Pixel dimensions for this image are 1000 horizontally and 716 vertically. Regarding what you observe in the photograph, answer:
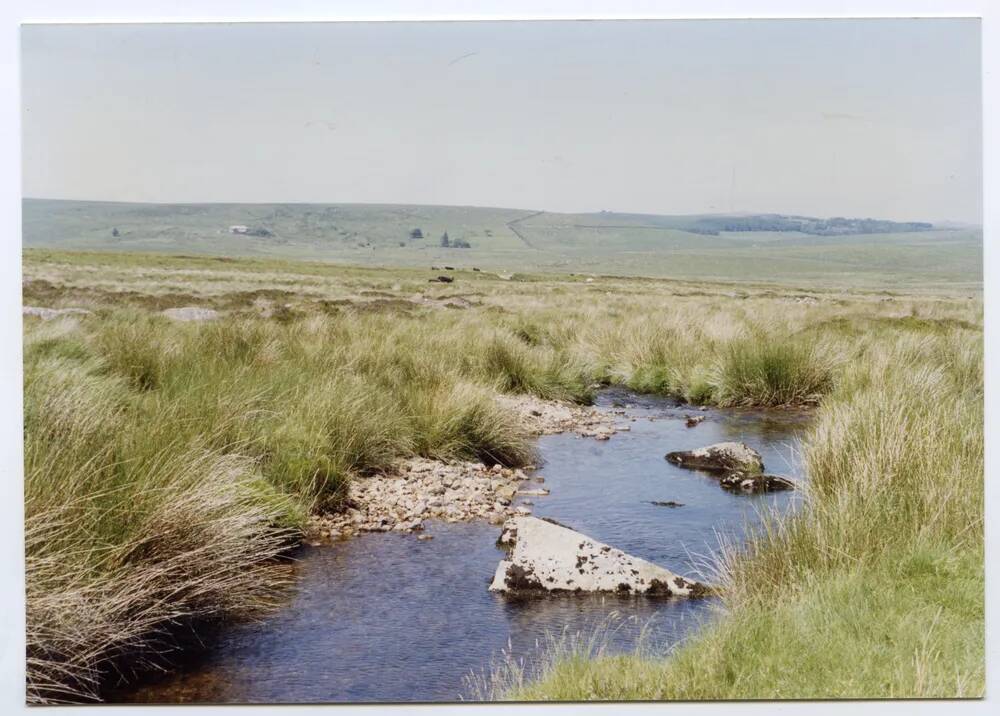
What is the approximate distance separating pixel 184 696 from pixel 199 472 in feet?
3.19

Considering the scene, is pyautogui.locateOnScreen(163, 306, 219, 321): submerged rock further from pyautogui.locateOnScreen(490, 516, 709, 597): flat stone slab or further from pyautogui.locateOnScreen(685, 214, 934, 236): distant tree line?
pyautogui.locateOnScreen(685, 214, 934, 236): distant tree line

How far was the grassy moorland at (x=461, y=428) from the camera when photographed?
3844 mm

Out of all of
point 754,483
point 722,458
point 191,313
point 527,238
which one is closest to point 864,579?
point 754,483

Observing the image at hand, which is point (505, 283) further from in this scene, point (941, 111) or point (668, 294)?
point (941, 111)

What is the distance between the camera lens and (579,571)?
14.3ft

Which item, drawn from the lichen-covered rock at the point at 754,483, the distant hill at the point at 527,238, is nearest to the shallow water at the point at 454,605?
the lichen-covered rock at the point at 754,483

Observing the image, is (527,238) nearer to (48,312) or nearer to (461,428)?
(461,428)

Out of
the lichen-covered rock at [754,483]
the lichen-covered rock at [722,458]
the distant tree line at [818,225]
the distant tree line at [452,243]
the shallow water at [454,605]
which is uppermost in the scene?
the distant tree line at [818,225]

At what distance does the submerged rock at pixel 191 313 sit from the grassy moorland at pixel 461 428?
6 centimetres

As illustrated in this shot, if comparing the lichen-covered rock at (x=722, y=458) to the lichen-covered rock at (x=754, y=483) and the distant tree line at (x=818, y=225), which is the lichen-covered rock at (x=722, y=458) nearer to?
the lichen-covered rock at (x=754, y=483)

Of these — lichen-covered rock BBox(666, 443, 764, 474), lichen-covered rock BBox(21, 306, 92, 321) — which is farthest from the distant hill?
lichen-covered rock BBox(666, 443, 764, 474)

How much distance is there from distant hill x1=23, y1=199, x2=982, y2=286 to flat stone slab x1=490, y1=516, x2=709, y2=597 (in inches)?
58.5

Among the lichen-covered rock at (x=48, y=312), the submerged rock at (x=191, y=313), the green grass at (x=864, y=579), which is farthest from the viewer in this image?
the submerged rock at (x=191, y=313)

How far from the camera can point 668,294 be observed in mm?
5227
